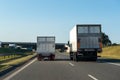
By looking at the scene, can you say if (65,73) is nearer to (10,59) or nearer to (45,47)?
(45,47)

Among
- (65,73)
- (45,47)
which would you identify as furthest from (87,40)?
(65,73)

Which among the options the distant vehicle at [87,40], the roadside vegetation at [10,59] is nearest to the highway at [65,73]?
the roadside vegetation at [10,59]

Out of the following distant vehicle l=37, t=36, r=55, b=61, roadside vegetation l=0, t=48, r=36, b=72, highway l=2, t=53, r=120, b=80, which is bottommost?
highway l=2, t=53, r=120, b=80

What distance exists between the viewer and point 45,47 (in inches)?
1692

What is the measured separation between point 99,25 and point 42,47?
1011cm

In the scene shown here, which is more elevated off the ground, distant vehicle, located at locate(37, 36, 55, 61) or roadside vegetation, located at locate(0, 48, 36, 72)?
distant vehicle, located at locate(37, 36, 55, 61)

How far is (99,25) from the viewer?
3566cm

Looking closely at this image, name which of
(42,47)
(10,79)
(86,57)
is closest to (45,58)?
(42,47)

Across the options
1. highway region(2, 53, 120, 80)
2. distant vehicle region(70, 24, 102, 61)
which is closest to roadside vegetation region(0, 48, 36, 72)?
highway region(2, 53, 120, 80)

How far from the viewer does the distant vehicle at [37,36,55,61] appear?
140ft

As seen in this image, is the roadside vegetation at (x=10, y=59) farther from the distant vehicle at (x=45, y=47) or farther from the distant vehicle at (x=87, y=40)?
the distant vehicle at (x=87, y=40)

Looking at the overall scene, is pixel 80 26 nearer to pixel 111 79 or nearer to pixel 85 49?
pixel 85 49

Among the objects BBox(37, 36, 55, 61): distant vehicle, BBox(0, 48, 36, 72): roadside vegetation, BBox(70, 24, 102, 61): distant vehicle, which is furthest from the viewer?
BBox(37, 36, 55, 61): distant vehicle

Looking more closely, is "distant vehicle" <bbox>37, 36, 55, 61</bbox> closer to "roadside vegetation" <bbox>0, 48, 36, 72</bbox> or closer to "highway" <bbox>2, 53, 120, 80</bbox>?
"roadside vegetation" <bbox>0, 48, 36, 72</bbox>
